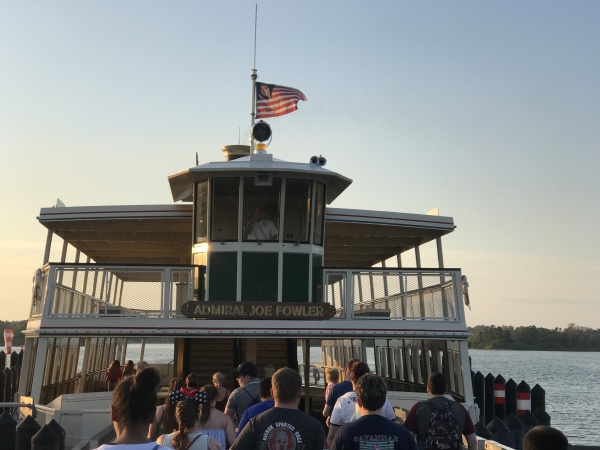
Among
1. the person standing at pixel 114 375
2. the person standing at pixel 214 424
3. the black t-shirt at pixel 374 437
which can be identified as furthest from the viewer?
the person standing at pixel 114 375

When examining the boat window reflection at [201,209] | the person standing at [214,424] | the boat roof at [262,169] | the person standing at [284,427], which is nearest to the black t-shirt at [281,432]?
the person standing at [284,427]

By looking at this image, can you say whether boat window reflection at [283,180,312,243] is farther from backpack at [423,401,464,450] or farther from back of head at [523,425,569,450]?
back of head at [523,425,569,450]

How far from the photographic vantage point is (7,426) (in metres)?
11.5

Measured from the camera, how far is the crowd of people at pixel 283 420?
4066 mm

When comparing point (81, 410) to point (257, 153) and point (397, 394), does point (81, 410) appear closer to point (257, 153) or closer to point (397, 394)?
point (397, 394)

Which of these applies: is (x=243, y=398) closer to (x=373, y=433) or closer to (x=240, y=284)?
(x=373, y=433)


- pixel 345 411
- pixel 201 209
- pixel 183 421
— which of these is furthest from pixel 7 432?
pixel 183 421

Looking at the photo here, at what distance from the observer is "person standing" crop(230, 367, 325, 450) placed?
5.45 meters

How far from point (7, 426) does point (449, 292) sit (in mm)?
8261

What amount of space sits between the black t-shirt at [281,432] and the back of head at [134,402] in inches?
57.1

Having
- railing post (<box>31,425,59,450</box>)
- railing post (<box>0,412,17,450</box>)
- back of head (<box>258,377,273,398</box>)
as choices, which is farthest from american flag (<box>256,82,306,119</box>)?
back of head (<box>258,377,273,398</box>)

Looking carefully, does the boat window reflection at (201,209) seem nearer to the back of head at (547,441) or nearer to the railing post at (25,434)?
the railing post at (25,434)

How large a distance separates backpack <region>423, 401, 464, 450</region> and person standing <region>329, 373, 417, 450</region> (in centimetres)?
152

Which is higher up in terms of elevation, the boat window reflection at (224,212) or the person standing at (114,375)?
the boat window reflection at (224,212)
